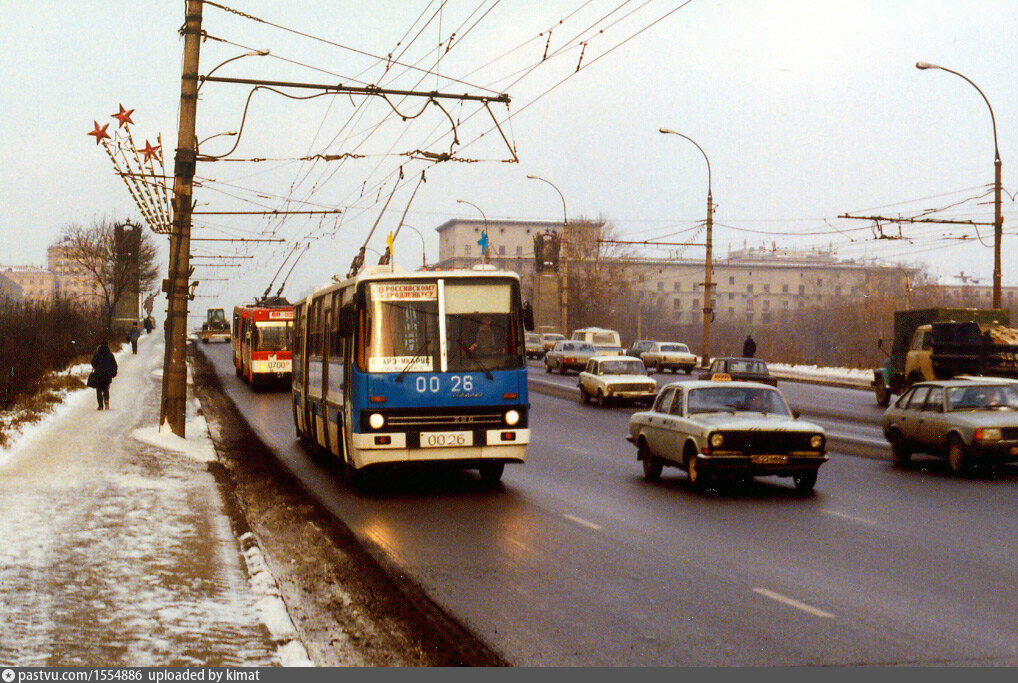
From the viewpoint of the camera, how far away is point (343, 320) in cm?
1521

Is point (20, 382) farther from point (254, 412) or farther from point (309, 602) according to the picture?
point (309, 602)

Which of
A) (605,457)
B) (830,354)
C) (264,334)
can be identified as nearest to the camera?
(605,457)

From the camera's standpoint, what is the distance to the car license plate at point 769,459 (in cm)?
1488

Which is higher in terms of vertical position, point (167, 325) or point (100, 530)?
point (167, 325)

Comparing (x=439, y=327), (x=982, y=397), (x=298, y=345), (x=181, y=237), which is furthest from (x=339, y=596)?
(x=181, y=237)

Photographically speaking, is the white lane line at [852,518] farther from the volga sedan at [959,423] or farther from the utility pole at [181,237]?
the utility pole at [181,237]

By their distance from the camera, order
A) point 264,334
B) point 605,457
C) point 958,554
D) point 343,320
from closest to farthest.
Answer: point 958,554 < point 343,320 < point 605,457 < point 264,334

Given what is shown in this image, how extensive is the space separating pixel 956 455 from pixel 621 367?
20.0 metres

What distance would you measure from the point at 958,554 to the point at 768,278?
13746cm

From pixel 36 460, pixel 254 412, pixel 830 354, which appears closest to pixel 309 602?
pixel 36 460

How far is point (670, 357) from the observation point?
57062 mm

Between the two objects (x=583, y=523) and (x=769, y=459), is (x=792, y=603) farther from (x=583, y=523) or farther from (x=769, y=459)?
(x=769, y=459)

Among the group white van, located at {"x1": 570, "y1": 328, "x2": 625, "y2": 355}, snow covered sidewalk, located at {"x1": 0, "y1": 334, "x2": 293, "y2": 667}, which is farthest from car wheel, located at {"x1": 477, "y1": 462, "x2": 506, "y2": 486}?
white van, located at {"x1": 570, "y1": 328, "x2": 625, "y2": 355}

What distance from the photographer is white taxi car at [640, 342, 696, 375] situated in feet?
185
